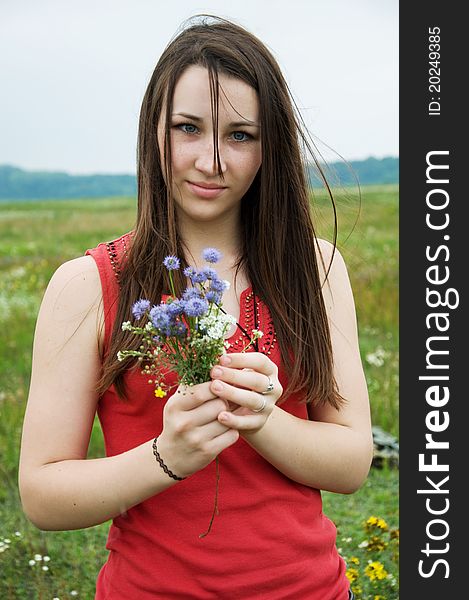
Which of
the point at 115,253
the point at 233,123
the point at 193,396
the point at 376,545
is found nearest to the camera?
the point at 193,396

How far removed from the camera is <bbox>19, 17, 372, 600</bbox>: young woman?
2.41 meters

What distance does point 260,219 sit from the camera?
105 inches

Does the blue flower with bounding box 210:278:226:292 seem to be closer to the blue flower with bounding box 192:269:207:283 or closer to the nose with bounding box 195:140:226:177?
the blue flower with bounding box 192:269:207:283

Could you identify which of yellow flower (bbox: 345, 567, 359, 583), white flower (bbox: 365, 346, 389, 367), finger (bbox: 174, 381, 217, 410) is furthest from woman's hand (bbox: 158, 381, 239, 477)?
white flower (bbox: 365, 346, 389, 367)

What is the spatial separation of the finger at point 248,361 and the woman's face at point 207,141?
535mm

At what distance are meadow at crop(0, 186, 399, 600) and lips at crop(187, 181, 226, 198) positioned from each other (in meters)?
0.51

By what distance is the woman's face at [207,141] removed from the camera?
2.41 m

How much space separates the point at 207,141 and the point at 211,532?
1.03 m

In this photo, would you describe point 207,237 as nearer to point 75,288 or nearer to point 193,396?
point 75,288

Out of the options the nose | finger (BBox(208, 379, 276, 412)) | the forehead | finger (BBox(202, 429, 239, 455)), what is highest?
the forehead

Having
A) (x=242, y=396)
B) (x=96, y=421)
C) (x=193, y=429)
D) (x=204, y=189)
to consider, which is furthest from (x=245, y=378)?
(x=96, y=421)

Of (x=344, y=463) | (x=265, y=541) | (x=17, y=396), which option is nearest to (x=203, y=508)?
(x=265, y=541)

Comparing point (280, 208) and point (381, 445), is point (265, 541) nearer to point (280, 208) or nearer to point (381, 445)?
point (280, 208)

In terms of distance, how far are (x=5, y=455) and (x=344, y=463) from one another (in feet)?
11.8
